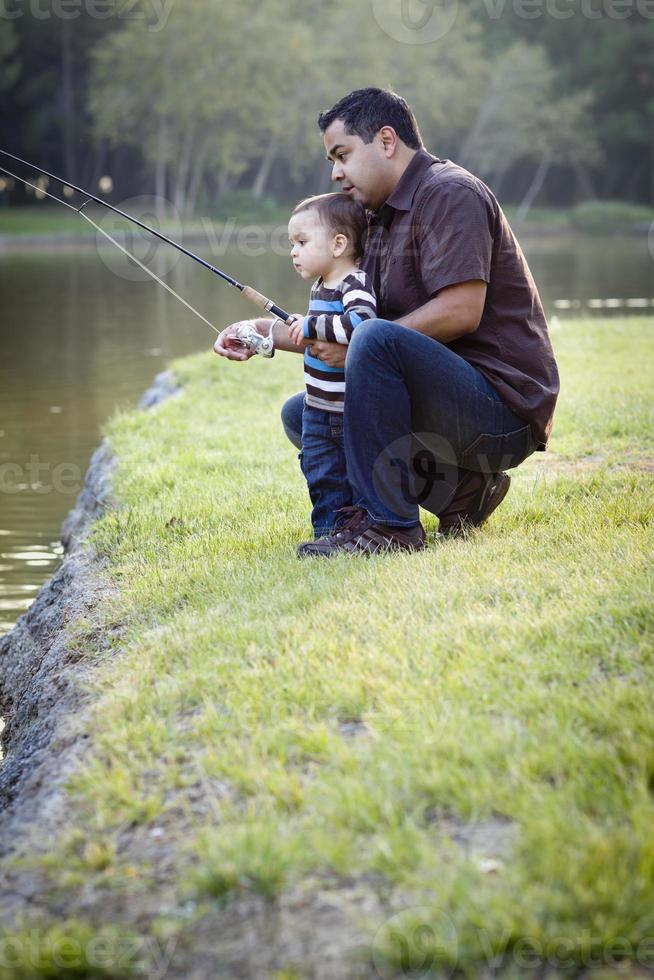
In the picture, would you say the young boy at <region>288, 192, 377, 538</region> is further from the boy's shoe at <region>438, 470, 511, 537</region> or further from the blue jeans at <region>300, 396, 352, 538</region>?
the boy's shoe at <region>438, 470, 511, 537</region>

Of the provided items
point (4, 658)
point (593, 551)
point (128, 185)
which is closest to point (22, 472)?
point (4, 658)

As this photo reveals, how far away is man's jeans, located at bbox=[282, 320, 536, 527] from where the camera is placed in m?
3.36

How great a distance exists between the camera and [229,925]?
6.02 ft

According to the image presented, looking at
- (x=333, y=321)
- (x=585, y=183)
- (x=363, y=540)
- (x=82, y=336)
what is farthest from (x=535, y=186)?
(x=363, y=540)

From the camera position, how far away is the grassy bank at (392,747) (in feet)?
5.90

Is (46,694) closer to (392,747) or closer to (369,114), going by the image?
(392,747)

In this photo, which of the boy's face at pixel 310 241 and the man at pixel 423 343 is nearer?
the man at pixel 423 343

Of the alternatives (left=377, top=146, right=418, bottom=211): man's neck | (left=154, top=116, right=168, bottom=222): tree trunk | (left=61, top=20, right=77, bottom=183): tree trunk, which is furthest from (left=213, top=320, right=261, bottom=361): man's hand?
(left=61, top=20, right=77, bottom=183): tree trunk

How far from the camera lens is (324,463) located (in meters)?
3.72

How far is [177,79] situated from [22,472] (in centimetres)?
4002

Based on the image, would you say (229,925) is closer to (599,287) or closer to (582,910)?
(582,910)

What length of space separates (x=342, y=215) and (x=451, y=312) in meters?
0.49

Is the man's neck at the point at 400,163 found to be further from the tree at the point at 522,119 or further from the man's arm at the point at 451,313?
the tree at the point at 522,119

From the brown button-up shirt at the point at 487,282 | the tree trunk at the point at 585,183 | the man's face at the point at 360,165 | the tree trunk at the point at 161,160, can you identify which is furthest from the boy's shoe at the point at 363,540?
the tree trunk at the point at 585,183
